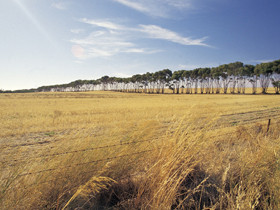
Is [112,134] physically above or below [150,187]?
above

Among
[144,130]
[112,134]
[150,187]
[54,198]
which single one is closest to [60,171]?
[54,198]

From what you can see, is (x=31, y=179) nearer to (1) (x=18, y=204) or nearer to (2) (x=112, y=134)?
(1) (x=18, y=204)

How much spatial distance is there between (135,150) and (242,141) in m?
4.55

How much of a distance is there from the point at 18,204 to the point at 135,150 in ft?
6.10

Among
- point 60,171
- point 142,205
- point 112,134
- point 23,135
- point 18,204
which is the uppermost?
point 112,134

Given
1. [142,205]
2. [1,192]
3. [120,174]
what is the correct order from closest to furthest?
[1,192], [142,205], [120,174]

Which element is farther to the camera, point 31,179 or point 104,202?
point 104,202

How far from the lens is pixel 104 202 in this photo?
2740 millimetres

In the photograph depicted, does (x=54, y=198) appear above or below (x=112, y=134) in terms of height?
below

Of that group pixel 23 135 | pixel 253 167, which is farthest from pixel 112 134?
pixel 23 135

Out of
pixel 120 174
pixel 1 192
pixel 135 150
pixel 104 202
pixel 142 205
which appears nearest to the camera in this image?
pixel 1 192

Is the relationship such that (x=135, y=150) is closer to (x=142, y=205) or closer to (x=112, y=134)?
(x=112, y=134)

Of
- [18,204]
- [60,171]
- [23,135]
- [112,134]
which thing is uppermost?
[112,134]

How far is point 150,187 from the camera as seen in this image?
8.17 feet
